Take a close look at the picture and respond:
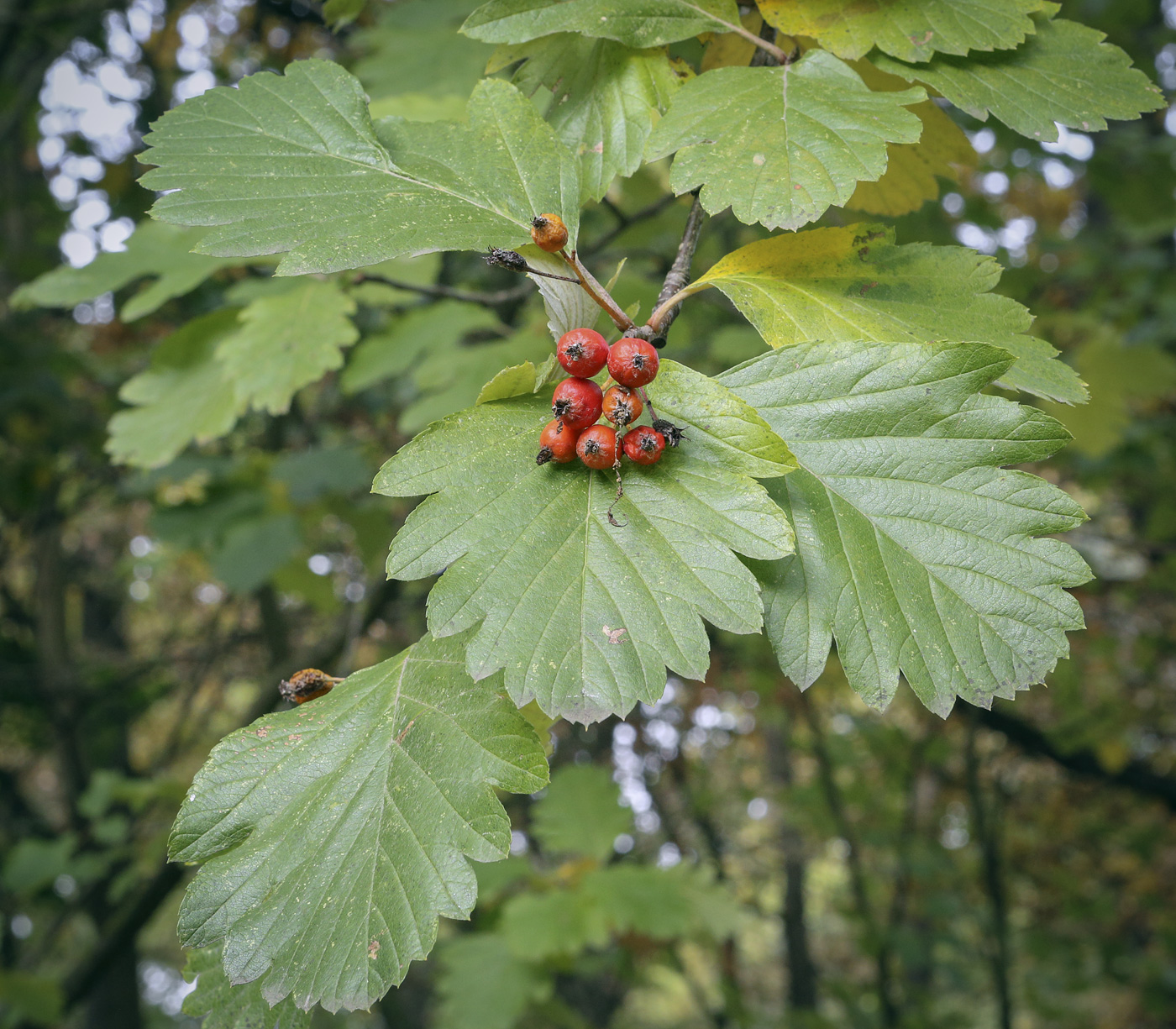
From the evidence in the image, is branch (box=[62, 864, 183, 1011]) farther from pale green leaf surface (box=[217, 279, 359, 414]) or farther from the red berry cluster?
the red berry cluster

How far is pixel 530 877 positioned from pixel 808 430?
2.59 metres

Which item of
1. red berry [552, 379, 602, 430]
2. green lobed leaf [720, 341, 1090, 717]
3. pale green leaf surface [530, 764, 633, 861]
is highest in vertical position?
red berry [552, 379, 602, 430]

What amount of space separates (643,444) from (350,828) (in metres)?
0.48

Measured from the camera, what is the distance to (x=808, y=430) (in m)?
0.90

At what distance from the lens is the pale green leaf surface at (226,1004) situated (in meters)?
0.89

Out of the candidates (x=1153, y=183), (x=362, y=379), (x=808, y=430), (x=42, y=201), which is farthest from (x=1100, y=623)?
(x=42, y=201)

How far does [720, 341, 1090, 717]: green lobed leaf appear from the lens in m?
0.83

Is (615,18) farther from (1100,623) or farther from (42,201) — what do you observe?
(42,201)

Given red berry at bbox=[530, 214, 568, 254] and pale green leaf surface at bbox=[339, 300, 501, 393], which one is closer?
red berry at bbox=[530, 214, 568, 254]

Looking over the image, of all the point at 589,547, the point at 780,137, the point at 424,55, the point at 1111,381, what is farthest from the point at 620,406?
the point at 1111,381

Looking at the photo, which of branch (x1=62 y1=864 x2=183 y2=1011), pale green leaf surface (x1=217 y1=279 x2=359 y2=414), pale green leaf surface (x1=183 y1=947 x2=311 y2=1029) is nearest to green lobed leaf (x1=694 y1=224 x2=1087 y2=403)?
pale green leaf surface (x1=183 y1=947 x2=311 y2=1029)

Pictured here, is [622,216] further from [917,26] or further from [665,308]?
[665,308]

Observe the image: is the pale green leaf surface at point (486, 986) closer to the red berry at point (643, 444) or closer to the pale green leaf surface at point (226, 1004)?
the pale green leaf surface at point (226, 1004)

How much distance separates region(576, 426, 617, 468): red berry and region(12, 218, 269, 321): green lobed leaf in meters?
1.51
